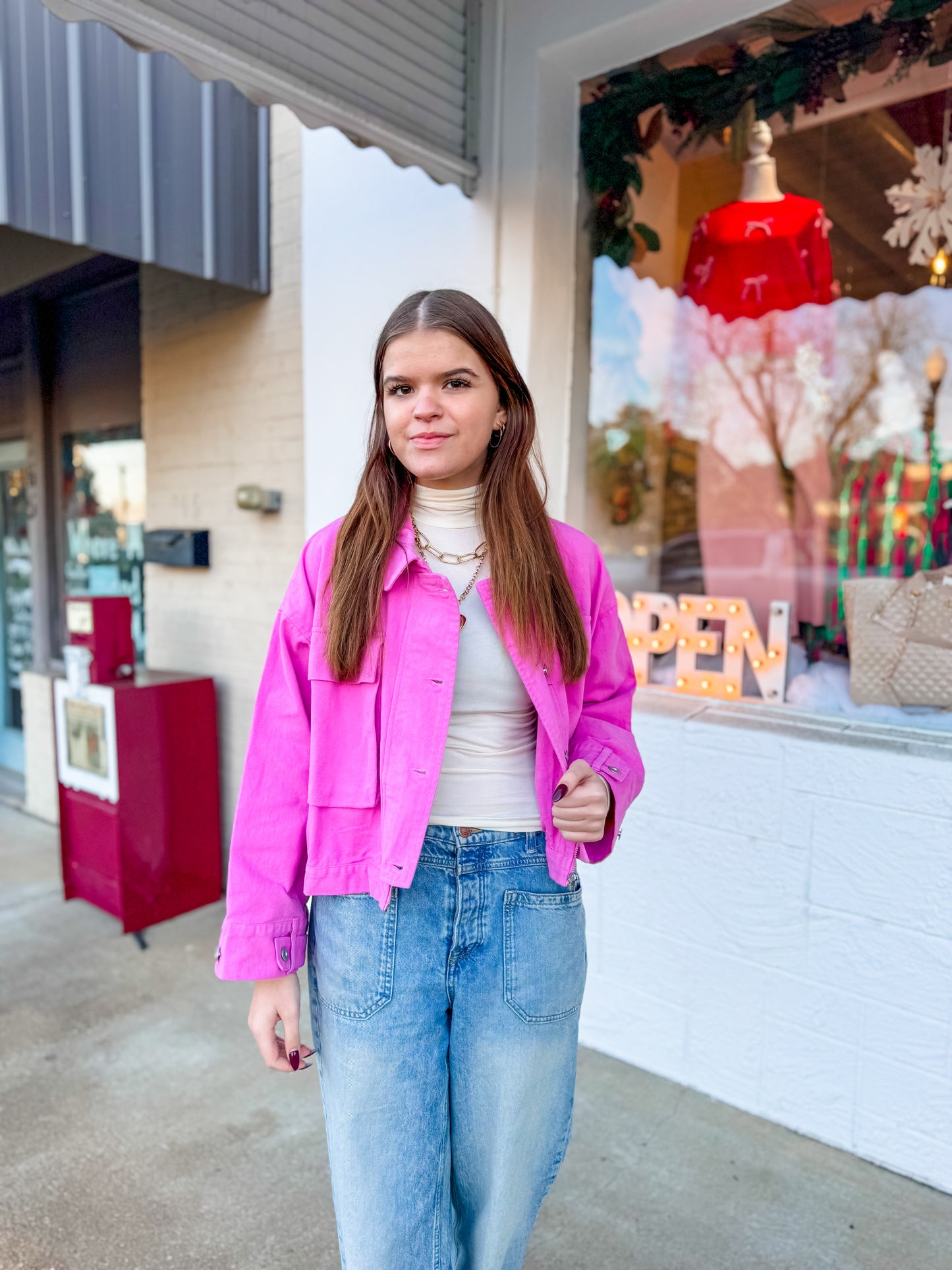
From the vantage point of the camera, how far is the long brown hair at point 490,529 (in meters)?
1.30

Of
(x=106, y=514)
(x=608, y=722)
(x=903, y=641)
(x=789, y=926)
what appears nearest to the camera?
(x=608, y=722)

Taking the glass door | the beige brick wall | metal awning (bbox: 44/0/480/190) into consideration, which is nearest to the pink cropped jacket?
metal awning (bbox: 44/0/480/190)

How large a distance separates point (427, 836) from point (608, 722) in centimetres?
40

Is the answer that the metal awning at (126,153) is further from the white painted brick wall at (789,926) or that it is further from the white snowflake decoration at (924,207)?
the white painted brick wall at (789,926)

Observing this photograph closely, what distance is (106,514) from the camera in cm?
511

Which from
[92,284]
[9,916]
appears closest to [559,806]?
[9,916]

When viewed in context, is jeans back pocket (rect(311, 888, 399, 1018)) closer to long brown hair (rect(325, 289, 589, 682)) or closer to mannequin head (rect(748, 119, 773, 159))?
long brown hair (rect(325, 289, 589, 682))

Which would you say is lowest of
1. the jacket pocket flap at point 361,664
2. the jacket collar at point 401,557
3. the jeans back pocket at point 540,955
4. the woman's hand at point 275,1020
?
the woman's hand at point 275,1020

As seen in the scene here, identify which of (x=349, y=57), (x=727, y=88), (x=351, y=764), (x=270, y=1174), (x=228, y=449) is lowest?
(x=270, y=1174)

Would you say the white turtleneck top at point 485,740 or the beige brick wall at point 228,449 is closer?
the white turtleneck top at point 485,740

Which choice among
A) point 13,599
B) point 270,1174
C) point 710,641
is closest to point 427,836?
point 270,1174

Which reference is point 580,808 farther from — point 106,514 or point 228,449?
point 106,514

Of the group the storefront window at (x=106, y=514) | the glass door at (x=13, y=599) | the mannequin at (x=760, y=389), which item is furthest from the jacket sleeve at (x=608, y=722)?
the glass door at (x=13, y=599)

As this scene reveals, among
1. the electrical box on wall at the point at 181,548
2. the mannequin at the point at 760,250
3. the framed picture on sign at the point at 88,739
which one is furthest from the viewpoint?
the electrical box on wall at the point at 181,548
